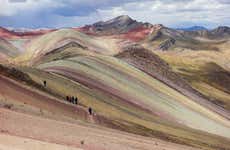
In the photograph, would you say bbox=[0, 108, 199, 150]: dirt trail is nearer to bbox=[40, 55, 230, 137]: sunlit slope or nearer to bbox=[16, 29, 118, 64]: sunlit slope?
bbox=[40, 55, 230, 137]: sunlit slope

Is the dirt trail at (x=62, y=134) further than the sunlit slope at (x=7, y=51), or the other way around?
the sunlit slope at (x=7, y=51)

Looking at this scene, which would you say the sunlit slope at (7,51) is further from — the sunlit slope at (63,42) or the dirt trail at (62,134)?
the dirt trail at (62,134)

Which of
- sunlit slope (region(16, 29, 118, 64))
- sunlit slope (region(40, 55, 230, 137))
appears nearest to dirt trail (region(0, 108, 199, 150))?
sunlit slope (region(40, 55, 230, 137))

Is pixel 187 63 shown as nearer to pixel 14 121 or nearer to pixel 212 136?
pixel 212 136

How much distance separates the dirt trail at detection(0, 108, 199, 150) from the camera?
29.9 m

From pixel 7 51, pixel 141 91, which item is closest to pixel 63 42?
pixel 7 51

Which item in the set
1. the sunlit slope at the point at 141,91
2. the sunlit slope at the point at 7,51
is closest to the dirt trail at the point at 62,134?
the sunlit slope at the point at 141,91

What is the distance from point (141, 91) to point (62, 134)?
136 ft

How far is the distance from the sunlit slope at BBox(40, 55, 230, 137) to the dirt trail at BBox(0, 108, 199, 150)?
29.9 metres

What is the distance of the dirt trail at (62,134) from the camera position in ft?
98.0

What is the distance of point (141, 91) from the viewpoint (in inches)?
2862

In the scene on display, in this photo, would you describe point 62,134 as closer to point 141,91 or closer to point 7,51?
point 141,91

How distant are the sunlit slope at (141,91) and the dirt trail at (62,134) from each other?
98.1ft

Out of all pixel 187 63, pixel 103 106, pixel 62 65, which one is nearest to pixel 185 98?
pixel 62 65
